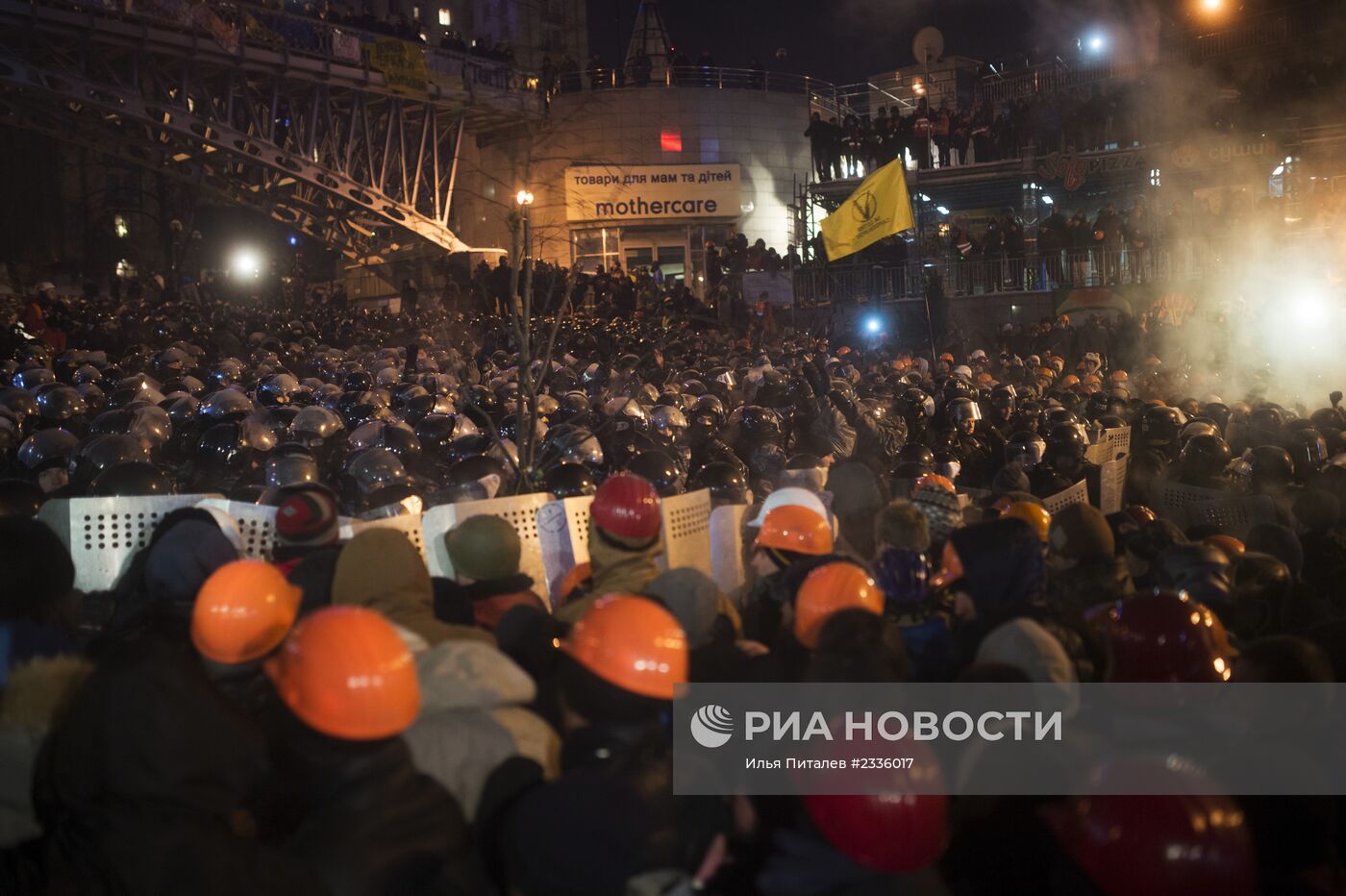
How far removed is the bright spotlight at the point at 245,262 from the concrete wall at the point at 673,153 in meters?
9.05

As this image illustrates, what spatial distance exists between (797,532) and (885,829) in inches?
98.9

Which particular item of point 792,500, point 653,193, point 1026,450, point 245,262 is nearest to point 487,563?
point 792,500

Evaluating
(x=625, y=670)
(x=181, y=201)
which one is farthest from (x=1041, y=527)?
(x=181, y=201)

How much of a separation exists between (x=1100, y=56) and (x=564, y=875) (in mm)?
29348

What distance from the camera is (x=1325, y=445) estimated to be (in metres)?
8.26

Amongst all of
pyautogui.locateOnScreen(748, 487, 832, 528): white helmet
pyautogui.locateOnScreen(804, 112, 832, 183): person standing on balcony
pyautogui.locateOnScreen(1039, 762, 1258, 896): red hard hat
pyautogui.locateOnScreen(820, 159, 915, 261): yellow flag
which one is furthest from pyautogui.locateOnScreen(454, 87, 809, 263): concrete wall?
pyautogui.locateOnScreen(1039, 762, 1258, 896): red hard hat

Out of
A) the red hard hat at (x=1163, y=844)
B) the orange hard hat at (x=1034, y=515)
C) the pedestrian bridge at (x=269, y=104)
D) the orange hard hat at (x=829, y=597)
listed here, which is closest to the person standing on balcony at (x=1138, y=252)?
the pedestrian bridge at (x=269, y=104)

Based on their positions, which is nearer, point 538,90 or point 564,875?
point 564,875

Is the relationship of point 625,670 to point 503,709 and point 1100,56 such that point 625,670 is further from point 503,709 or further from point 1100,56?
point 1100,56

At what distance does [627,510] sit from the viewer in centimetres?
461

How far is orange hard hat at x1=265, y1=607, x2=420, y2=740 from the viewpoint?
2787 millimetres

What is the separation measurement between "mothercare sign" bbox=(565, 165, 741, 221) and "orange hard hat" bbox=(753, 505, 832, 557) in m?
27.1

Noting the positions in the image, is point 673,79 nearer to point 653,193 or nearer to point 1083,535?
point 653,193

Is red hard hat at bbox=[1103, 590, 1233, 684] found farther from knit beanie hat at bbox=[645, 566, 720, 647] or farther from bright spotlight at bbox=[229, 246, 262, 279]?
bright spotlight at bbox=[229, 246, 262, 279]
